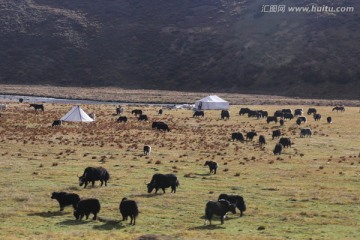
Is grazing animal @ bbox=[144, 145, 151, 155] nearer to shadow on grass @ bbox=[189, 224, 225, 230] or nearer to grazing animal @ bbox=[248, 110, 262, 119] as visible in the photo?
shadow on grass @ bbox=[189, 224, 225, 230]

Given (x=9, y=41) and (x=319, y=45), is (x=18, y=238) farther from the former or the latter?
(x=9, y=41)

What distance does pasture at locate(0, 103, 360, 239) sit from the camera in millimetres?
23172

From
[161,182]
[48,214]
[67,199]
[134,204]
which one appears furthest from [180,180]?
[134,204]

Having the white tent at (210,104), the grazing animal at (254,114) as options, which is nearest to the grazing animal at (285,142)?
the grazing animal at (254,114)

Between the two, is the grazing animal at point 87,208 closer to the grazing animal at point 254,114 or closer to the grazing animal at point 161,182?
the grazing animal at point 161,182

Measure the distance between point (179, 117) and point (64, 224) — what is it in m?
61.8

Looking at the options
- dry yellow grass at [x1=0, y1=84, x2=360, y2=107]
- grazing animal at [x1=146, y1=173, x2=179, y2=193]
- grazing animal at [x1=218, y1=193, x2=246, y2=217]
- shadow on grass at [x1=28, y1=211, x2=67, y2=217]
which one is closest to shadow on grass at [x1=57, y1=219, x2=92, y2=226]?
shadow on grass at [x1=28, y1=211, x2=67, y2=217]

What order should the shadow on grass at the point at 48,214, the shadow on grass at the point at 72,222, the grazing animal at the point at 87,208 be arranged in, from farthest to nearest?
A: the shadow on grass at the point at 48,214, the grazing animal at the point at 87,208, the shadow on grass at the point at 72,222

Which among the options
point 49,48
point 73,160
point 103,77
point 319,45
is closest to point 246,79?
point 319,45

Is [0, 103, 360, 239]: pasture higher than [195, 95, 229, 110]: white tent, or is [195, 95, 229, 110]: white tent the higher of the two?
[195, 95, 229, 110]: white tent

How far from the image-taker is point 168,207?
2684 centimetres

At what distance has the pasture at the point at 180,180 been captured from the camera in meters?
23.2


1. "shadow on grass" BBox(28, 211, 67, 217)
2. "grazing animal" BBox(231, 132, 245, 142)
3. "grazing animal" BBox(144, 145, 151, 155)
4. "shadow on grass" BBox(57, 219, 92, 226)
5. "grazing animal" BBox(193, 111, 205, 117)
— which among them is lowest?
"shadow on grass" BBox(57, 219, 92, 226)

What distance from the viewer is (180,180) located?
34094mm
